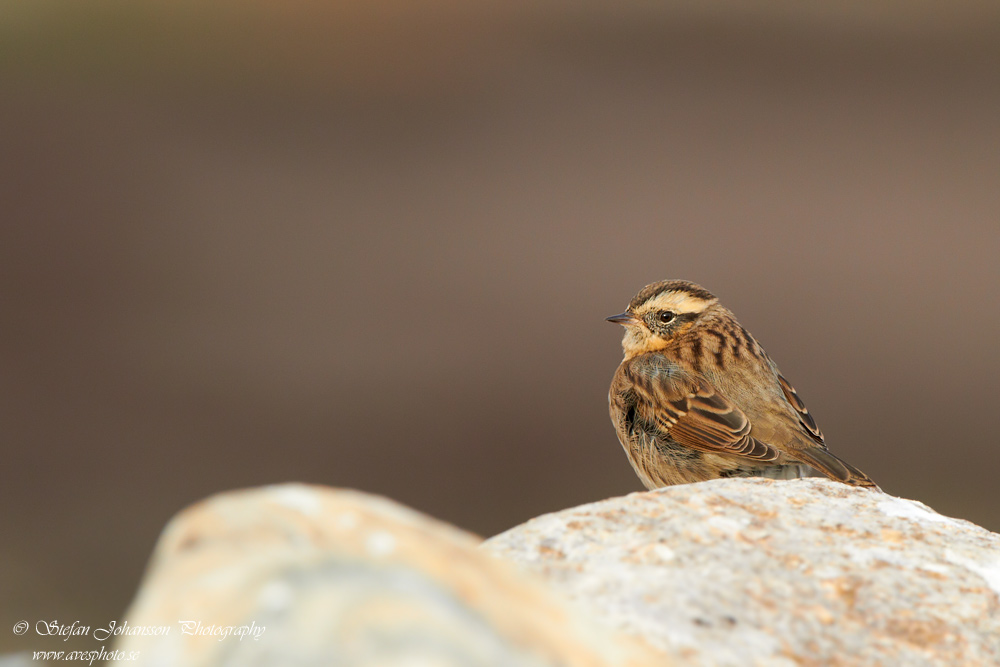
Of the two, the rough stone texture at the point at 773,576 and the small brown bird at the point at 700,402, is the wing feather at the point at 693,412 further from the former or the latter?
the rough stone texture at the point at 773,576

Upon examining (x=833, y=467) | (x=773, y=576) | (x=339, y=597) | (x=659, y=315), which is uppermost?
(x=659, y=315)

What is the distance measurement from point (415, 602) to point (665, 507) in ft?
6.36

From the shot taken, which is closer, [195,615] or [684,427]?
[195,615]

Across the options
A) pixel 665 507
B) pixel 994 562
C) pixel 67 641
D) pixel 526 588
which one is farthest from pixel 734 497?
pixel 67 641

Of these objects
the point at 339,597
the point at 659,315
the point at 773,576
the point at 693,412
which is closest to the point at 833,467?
the point at 693,412

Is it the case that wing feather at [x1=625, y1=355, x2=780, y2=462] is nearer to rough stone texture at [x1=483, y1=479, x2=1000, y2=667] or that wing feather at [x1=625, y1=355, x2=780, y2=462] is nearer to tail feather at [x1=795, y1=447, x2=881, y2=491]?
tail feather at [x1=795, y1=447, x2=881, y2=491]

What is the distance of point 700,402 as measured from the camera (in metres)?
6.15

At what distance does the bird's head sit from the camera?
6863mm

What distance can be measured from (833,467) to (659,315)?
186cm

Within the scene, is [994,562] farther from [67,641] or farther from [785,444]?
[67,641]

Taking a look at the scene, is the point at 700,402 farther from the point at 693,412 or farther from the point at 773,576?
the point at 773,576

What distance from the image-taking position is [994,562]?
3.57 m

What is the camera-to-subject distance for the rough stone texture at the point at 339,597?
187 cm

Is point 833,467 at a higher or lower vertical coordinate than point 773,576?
lower
